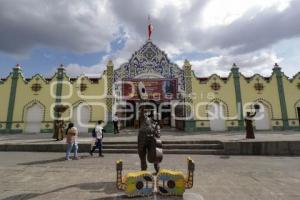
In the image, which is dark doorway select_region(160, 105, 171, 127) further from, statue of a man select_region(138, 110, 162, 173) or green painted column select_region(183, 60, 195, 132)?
statue of a man select_region(138, 110, 162, 173)

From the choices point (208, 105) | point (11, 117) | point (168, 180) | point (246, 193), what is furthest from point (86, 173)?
point (11, 117)

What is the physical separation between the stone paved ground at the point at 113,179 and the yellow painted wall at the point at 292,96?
13.9 metres

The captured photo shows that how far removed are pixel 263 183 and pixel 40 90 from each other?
783 inches

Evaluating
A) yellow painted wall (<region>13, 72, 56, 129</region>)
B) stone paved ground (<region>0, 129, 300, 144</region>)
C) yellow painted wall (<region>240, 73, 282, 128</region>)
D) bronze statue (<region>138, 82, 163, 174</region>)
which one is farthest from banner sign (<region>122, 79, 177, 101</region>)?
bronze statue (<region>138, 82, 163, 174</region>)

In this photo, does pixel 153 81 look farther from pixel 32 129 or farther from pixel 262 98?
pixel 32 129

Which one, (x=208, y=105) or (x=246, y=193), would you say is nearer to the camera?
(x=246, y=193)

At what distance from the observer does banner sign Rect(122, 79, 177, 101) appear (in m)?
20.8

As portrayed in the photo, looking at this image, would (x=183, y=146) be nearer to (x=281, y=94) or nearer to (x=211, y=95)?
(x=211, y=95)

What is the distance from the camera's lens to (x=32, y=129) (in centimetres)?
2092

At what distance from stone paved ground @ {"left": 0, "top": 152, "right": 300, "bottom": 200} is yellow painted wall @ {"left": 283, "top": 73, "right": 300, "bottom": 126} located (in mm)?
13865

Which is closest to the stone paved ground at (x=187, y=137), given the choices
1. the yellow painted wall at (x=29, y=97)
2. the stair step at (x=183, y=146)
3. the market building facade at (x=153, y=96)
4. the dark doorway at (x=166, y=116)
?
the stair step at (x=183, y=146)

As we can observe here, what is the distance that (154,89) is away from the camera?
2088cm

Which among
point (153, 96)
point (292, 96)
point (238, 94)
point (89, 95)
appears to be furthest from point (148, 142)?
point (292, 96)

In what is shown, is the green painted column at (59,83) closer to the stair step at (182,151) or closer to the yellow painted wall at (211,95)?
the yellow painted wall at (211,95)
